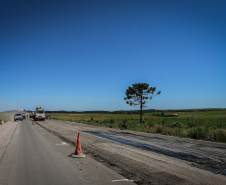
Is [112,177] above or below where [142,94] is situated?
below

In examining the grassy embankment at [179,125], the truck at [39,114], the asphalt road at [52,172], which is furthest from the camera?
the truck at [39,114]

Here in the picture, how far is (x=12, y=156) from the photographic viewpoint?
343 inches

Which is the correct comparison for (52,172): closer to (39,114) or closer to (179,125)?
(179,125)

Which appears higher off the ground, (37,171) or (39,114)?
(39,114)

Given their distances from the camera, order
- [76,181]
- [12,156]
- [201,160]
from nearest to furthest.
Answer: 1. [76,181]
2. [201,160]
3. [12,156]

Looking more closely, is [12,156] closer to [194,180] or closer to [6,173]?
[6,173]

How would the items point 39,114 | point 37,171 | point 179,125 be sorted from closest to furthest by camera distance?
point 37,171 → point 179,125 → point 39,114

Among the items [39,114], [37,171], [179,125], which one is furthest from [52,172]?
[39,114]

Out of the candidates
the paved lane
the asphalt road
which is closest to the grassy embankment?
the asphalt road

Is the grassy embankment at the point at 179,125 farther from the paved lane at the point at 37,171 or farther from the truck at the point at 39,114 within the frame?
the paved lane at the point at 37,171

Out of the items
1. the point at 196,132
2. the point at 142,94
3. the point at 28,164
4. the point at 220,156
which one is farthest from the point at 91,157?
the point at 142,94

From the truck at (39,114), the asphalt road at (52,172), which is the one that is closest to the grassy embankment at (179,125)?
the truck at (39,114)

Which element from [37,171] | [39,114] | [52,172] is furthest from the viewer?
[39,114]

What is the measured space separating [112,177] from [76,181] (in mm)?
933
